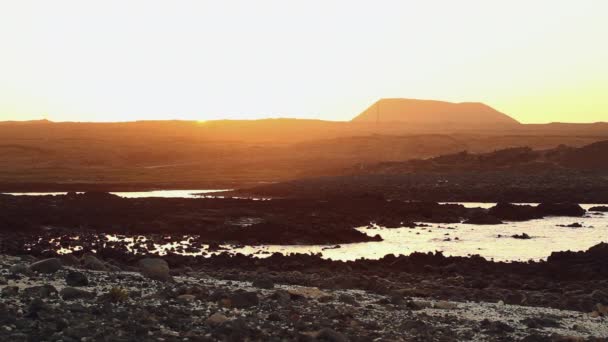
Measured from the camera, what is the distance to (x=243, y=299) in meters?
14.7

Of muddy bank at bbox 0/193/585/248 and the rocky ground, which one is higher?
the rocky ground

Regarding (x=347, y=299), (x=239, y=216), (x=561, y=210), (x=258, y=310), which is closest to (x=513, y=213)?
(x=561, y=210)

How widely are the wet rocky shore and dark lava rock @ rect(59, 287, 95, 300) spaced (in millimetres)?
19

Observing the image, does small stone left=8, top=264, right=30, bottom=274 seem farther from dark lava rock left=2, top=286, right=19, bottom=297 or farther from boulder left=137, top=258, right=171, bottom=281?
boulder left=137, top=258, right=171, bottom=281

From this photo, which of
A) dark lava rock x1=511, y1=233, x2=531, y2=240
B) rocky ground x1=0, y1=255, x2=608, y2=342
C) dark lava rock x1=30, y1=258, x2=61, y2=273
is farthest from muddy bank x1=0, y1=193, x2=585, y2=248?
rocky ground x1=0, y1=255, x2=608, y2=342

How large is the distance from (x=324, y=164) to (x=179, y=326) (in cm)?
10104

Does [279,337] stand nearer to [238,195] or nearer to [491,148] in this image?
[238,195]

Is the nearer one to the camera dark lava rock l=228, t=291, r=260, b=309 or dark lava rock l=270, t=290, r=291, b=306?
dark lava rock l=228, t=291, r=260, b=309

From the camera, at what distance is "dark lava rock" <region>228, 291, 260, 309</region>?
14.6m

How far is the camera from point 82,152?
127750 mm

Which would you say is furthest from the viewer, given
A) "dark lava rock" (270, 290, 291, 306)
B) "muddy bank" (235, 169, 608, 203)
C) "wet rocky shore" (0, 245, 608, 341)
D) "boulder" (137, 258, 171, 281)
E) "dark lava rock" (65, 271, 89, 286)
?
"muddy bank" (235, 169, 608, 203)

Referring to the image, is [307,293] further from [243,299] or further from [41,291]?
[41,291]

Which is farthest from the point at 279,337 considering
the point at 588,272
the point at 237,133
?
the point at 237,133

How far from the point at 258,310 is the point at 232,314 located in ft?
2.17
